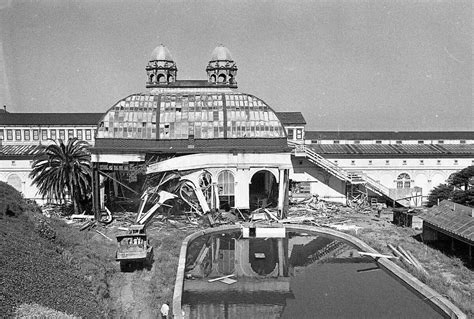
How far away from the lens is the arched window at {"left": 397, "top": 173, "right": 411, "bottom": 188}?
5269 centimetres

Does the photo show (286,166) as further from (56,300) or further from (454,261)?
(56,300)

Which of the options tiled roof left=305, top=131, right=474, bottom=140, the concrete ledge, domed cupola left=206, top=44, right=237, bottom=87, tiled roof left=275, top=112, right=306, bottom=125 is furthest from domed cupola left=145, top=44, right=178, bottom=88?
the concrete ledge

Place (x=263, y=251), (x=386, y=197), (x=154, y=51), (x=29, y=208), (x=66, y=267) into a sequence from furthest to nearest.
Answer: (x=154, y=51) < (x=386, y=197) < (x=29, y=208) < (x=263, y=251) < (x=66, y=267)

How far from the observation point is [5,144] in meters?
57.4

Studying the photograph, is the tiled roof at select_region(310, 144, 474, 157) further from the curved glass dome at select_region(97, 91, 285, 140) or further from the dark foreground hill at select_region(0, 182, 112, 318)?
the dark foreground hill at select_region(0, 182, 112, 318)

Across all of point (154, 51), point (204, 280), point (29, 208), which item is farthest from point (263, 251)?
point (154, 51)

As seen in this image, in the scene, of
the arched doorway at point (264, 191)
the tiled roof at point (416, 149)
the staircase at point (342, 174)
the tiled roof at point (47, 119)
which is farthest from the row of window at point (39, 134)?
the tiled roof at point (416, 149)

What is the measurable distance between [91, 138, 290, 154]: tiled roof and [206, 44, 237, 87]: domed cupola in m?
15.1

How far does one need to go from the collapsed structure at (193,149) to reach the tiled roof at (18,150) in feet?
48.1

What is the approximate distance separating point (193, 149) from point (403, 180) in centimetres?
2804

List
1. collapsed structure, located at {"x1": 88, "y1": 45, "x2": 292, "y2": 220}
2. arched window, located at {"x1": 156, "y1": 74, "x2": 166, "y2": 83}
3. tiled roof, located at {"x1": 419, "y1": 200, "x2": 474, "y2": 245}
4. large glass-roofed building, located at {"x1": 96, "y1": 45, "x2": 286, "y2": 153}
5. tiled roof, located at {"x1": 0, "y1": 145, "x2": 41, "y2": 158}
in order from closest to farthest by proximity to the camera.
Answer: tiled roof, located at {"x1": 419, "y1": 200, "x2": 474, "y2": 245}
collapsed structure, located at {"x1": 88, "y1": 45, "x2": 292, "y2": 220}
large glass-roofed building, located at {"x1": 96, "y1": 45, "x2": 286, "y2": 153}
tiled roof, located at {"x1": 0, "y1": 145, "x2": 41, "y2": 158}
arched window, located at {"x1": 156, "y1": 74, "x2": 166, "y2": 83}

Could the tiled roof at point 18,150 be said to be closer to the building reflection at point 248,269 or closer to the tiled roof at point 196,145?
the tiled roof at point 196,145

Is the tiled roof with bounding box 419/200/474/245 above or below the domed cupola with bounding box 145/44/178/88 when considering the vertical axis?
below

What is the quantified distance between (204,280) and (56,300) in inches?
351
